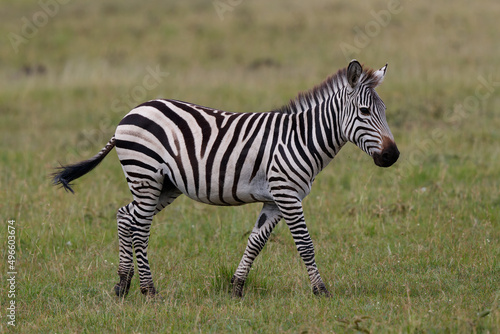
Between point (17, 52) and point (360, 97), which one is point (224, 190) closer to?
point (360, 97)

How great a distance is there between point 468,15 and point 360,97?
19883 mm

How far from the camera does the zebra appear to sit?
6.09 m

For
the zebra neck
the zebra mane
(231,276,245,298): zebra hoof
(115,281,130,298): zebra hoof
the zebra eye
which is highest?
the zebra mane

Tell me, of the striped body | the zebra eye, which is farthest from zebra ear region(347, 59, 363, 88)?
the striped body

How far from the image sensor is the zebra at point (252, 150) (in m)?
6.09

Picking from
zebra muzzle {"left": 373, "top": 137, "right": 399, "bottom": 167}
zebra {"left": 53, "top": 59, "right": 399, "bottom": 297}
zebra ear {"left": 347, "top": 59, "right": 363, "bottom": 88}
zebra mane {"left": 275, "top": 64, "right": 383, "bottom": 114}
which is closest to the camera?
zebra muzzle {"left": 373, "top": 137, "right": 399, "bottom": 167}

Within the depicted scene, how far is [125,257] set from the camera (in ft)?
22.0

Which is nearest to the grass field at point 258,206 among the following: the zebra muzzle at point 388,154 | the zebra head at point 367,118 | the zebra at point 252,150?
the zebra at point 252,150

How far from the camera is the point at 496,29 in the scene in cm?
2225

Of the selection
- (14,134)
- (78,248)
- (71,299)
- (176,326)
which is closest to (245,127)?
(176,326)

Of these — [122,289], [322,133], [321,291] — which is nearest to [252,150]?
[322,133]

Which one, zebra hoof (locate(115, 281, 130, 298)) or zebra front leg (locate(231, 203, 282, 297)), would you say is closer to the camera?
zebra front leg (locate(231, 203, 282, 297))

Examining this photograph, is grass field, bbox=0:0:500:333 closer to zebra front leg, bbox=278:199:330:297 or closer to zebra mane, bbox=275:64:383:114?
zebra front leg, bbox=278:199:330:297

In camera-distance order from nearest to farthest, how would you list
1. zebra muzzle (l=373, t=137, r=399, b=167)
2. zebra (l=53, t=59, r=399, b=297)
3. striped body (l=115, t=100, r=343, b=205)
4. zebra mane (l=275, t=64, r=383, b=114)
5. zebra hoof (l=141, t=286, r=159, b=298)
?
zebra muzzle (l=373, t=137, r=399, b=167) → zebra (l=53, t=59, r=399, b=297) → striped body (l=115, t=100, r=343, b=205) → zebra mane (l=275, t=64, r=383, b=114) → zebra hoof (l=141, t=286, r=159, b=298)
